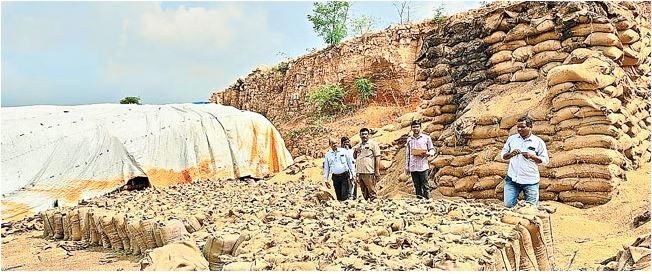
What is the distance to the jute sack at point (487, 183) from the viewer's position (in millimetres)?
6396

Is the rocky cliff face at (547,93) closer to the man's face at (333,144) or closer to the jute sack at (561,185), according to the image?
the jute sack at (561,185)

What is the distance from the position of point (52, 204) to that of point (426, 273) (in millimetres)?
7831

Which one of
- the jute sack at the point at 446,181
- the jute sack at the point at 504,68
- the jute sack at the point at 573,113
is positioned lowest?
the jute sack at the point at 446,181

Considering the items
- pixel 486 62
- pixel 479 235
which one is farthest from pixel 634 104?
pixel 479 235

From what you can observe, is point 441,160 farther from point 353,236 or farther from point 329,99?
point 329,99

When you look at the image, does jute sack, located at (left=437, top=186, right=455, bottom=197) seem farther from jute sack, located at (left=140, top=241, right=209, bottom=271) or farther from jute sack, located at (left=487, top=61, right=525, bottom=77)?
jute sack, located at (left=140, top=241, right=209, bottom=271)

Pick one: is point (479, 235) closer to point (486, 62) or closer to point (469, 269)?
point (469, 269)

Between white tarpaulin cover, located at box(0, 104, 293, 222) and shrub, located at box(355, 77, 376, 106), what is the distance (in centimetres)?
602

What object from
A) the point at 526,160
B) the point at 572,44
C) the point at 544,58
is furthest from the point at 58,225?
the point at 572,44

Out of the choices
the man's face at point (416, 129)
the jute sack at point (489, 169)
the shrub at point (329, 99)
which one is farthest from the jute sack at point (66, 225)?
the shrub at point (329, 99)

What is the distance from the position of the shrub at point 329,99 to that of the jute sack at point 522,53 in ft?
38.3

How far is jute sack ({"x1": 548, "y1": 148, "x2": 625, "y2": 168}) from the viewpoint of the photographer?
568 cm

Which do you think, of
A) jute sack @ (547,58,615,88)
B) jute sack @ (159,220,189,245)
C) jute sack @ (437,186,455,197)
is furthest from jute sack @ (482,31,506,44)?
jute sack @ (159,220,189,245)

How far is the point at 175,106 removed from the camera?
39.2 feet
